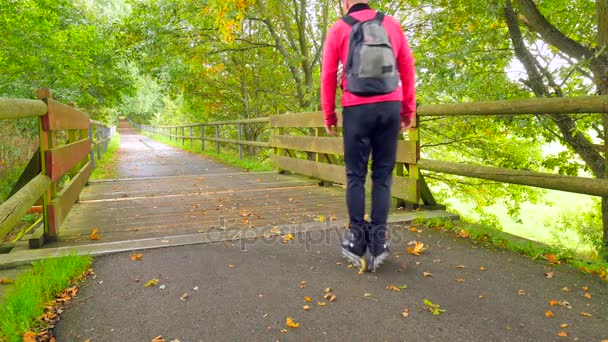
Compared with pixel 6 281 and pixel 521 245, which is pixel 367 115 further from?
pixel 6 281

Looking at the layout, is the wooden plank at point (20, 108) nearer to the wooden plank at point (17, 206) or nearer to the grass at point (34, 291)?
the wooden plank at point (17, 206)

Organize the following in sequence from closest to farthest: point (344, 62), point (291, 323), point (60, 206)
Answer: point (291, 323) → point (344, 62) → point (60, 206)

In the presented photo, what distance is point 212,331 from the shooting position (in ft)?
6.91

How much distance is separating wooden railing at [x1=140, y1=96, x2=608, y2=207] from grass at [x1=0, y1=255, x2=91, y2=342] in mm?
3017

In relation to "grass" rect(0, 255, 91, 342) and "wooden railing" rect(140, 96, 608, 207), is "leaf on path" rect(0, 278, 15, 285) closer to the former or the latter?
"grass" rect(0, 255, 91, 342)

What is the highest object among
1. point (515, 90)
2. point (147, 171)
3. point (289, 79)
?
point (289, 79)

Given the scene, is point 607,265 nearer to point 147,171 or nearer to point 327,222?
point 327,222

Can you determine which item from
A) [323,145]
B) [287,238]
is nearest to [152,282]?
[287,238]

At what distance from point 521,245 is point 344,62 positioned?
193 centimetres

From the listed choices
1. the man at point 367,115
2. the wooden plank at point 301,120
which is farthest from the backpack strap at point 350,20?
the wooden plank at point 301,120

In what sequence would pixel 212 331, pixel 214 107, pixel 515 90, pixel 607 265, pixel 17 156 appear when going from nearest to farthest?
pixel 212 331
pixel 607 265
pixel 515 90
pixel 17 156
pixel 214 107

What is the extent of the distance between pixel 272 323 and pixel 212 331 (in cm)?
29

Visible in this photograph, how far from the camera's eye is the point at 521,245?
10.9ft

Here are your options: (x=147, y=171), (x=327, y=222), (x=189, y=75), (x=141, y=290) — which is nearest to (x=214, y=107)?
(x=189, y=75)
